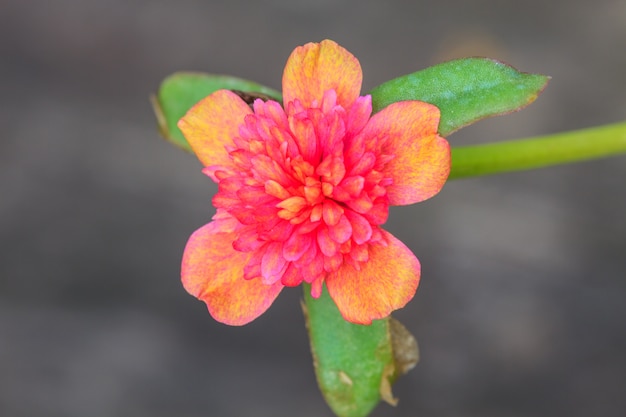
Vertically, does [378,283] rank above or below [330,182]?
below

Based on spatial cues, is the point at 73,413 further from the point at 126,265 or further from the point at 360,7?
the point at 360,7

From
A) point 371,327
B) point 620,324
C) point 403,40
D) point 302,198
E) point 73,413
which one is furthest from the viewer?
point 73,413

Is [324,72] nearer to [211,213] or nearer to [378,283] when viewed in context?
[378,283]

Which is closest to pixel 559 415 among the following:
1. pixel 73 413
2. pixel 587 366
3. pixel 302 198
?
pixel 587 366

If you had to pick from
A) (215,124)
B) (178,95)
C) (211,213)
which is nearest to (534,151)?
(215,124)

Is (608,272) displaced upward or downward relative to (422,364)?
upward

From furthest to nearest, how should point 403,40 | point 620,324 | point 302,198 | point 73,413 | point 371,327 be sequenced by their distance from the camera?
point 73,413
point 403,40
point 620,324
point 371,327
point 302,198

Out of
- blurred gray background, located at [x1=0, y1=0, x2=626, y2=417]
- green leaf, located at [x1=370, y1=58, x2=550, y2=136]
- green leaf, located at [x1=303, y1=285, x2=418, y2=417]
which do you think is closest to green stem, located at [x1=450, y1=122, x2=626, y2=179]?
green leaf, located at [x1=370, y1=58, x2=550, y2=136]

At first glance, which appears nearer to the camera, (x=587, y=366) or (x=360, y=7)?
(x=587, y=366)

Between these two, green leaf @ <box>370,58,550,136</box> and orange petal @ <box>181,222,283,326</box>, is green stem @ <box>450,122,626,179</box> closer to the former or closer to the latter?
green leaf @ <box>370,58,550,136</box>
